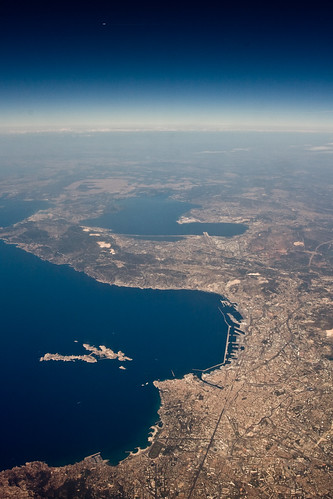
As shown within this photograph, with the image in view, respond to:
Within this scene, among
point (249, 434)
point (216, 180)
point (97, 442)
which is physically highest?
point (216, 180)

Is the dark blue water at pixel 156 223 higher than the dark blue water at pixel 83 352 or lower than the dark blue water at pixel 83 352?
higher

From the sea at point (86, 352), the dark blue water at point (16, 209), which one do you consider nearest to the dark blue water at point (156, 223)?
the dark blue water at point (16, 209)

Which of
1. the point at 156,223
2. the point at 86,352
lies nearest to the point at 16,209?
the point at 156,223

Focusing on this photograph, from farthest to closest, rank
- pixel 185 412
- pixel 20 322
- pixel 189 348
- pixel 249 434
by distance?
pixel 20 322, pixel 189 348, pixel 185 412, pixel 249 434

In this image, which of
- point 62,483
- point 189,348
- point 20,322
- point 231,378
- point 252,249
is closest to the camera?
point 62,483

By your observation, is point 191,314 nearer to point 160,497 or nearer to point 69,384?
point 69,384

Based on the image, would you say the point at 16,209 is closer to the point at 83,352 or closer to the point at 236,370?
the point at 83,352

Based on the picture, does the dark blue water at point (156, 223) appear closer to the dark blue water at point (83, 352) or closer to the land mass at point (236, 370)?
the land mass at point (236, 370)

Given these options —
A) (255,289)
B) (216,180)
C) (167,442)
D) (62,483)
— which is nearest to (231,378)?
(167,442)
